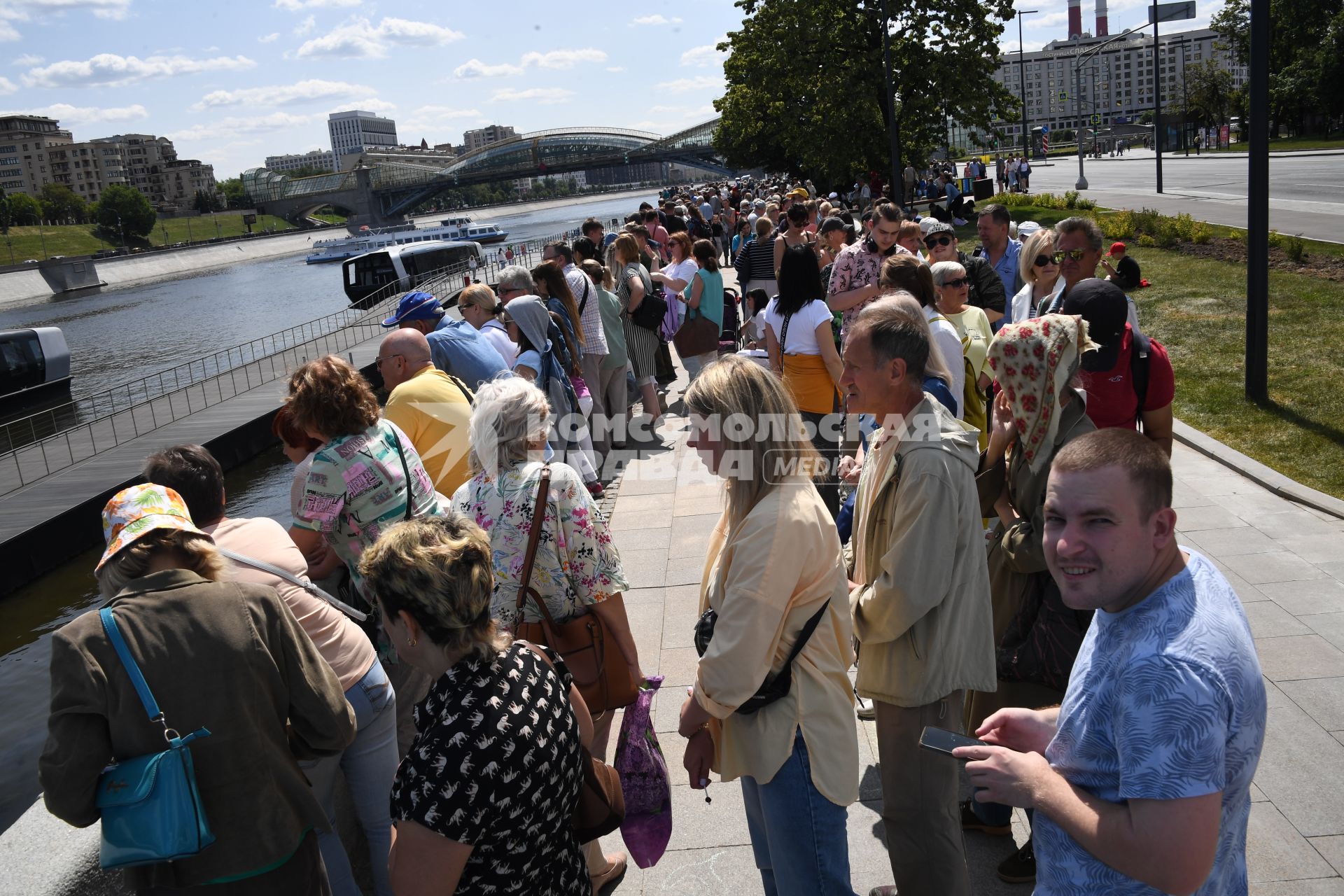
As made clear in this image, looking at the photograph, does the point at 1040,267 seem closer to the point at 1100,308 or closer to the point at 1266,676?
the point at 1100,308

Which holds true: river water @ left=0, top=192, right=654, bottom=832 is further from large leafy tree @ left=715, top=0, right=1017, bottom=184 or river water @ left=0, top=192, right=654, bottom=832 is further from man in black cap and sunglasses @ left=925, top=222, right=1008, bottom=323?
large leafy tree @ left=715, top=0, right=1017, bottom=184

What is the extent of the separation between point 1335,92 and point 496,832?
75.6 meters

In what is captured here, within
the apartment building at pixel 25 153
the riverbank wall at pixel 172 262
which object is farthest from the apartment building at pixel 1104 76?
the apartment building at pixel 25 153

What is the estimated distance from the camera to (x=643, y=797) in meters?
2.89

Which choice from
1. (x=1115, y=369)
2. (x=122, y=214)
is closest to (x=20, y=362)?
(x=1115, y=369)

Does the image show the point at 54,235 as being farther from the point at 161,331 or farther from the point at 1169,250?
the point at 1169,250

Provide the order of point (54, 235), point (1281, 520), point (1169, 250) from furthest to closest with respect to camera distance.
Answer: point (54, 235)
point (1169, 250)
point (1281, 520)

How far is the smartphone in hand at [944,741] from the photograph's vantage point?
178cm

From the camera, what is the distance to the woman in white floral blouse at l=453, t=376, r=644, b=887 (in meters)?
3.03

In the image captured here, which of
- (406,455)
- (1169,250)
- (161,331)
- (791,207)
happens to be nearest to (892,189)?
(1169,250)

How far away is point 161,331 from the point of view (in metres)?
46.9

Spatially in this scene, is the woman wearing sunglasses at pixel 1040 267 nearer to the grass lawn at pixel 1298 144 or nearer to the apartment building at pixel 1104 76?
the grass lawn at pixel 1298 144

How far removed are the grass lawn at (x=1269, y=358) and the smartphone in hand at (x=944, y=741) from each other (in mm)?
5965

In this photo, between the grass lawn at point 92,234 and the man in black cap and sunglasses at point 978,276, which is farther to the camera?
the grass lawn at point 92,234
